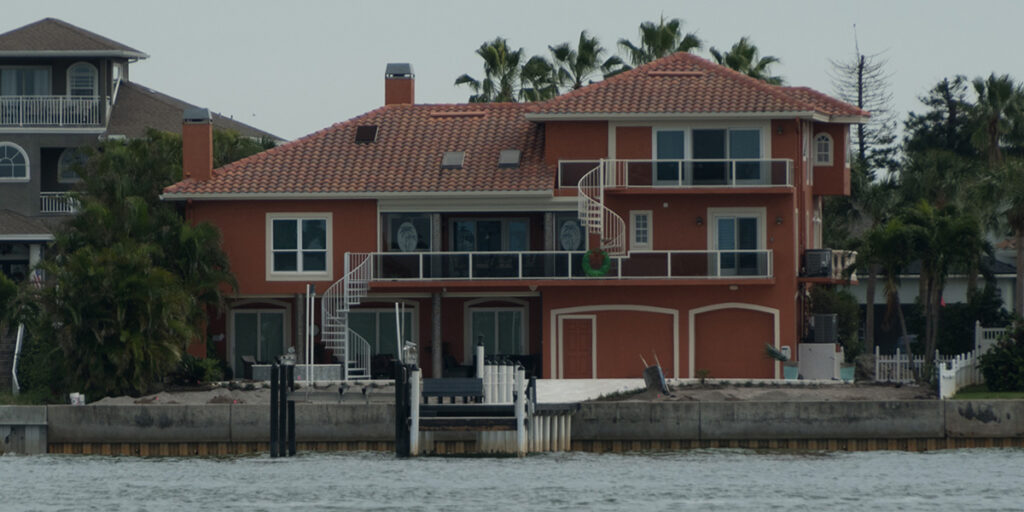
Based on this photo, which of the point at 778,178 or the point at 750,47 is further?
the point at 750,47

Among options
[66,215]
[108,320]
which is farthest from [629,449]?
[66,215]

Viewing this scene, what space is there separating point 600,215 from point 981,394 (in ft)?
34.8

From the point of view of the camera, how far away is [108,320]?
53188 mm

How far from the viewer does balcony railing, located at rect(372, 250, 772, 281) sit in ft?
189

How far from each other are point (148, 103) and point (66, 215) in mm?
6528

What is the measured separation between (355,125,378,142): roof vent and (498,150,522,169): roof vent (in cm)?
372

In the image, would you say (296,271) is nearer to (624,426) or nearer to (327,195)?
(327,195)

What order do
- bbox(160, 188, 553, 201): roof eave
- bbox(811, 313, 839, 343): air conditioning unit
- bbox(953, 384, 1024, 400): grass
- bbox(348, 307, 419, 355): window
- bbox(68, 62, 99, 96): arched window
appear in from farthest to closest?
1. bbox(68, 62, 99, 96): arched window
2. bbox(348, 307, 419, 355): window
3. bbox(811, 313, 839, 343): air conditioning unit
4. bbox(160, 188, 553, 201): roof eave
5. bbox(953, 384, 1024, 400): grass

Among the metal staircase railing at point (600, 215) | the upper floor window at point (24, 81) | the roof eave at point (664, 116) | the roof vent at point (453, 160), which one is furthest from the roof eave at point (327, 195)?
the upper floor window at point (24, 81)

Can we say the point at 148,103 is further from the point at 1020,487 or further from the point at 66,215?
→ the point at 1020,487

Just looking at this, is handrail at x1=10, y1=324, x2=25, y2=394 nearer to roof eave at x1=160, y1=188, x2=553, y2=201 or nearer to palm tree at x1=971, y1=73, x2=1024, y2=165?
roof eave at x1=160, y1=188, x2=553, y2=201

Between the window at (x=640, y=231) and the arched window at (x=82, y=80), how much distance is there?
19834 millimetres

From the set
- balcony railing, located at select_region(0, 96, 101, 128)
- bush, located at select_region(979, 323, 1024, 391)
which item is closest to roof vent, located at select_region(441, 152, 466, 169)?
bush, located at select_region(979, 323, 1024, 391)

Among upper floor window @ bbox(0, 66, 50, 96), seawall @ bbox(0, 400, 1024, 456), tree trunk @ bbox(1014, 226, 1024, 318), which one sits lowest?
seawall @ bbox(0, 400, 1024, 456)
